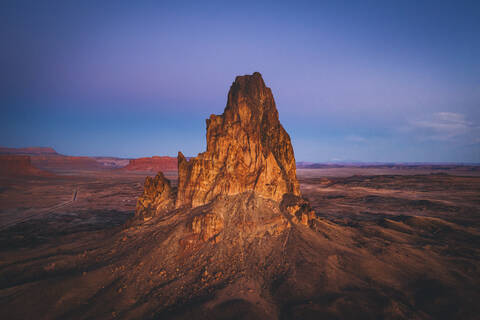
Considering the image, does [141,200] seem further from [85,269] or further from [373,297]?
[373,297]

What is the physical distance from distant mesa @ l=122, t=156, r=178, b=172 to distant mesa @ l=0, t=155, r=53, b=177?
56.3m

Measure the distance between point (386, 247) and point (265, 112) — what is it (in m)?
11.0

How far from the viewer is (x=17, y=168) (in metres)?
69.6

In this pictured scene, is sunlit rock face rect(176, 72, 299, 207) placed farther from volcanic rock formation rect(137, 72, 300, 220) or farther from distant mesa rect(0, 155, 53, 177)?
distant mesa rect(0, 155, 53, 177)

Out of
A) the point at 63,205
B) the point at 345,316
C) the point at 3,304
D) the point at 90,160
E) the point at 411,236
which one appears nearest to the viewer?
the point at 345,316

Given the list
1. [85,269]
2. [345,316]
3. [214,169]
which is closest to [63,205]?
[85,269]

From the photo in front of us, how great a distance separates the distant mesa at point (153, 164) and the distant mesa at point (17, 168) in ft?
185

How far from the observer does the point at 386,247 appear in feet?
40.2

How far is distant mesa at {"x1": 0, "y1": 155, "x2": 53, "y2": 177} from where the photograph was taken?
219 ft

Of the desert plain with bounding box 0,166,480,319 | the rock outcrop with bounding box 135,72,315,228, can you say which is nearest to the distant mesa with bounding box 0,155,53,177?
the desert plain with bounding box 0,166,480,319

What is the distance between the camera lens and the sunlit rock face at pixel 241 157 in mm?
A: 12641

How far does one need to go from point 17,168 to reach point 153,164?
6893 cm

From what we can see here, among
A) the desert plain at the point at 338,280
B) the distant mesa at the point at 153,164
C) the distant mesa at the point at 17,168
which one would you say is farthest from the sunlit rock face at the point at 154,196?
the distant mesa at the point at 153,164

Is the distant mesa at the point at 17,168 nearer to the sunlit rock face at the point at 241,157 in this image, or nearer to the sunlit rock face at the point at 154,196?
the sunlit rock face at the point at 154,196
